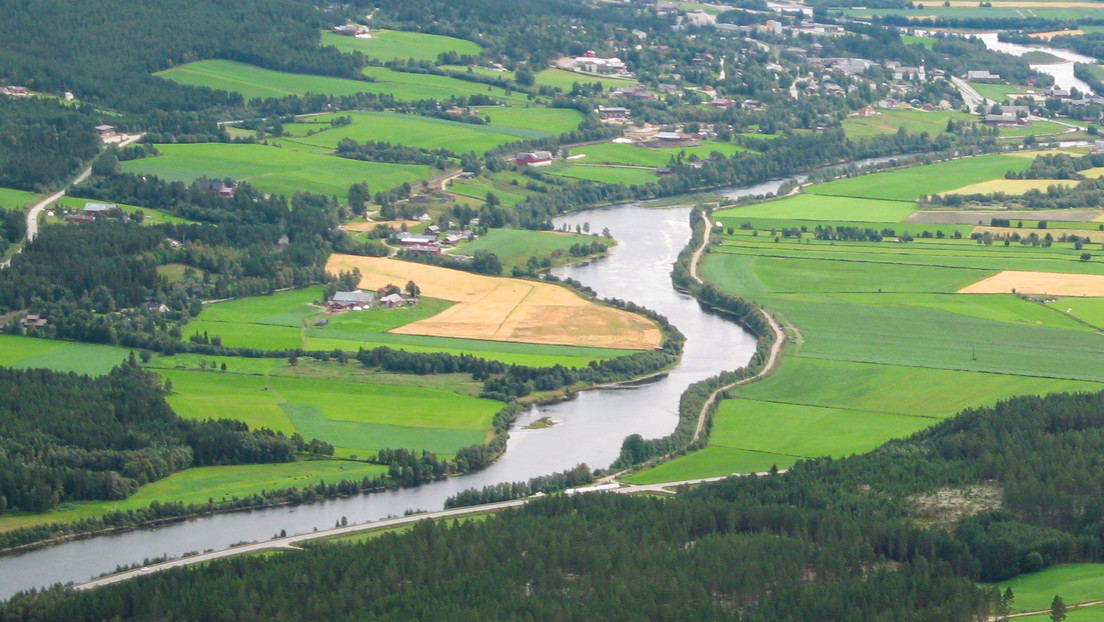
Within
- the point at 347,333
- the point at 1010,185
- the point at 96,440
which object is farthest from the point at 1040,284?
the point at 96,440

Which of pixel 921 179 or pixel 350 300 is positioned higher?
pixel 921 179

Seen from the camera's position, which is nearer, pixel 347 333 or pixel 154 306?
pixel 347 333

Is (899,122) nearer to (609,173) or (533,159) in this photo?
(609,173)

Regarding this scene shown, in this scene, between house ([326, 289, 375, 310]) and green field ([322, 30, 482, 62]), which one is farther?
green field ([322, 30, 482, 62])

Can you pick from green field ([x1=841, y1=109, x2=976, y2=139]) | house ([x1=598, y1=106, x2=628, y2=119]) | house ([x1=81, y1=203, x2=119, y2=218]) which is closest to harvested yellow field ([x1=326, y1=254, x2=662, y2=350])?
house ([x1=81, y1=203, x2=119, y2=218])

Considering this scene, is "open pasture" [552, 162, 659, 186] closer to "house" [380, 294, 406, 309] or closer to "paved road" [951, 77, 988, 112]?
"house" [380, 294, 406, 309]

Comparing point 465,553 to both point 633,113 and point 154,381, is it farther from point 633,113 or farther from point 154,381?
point 633,113
